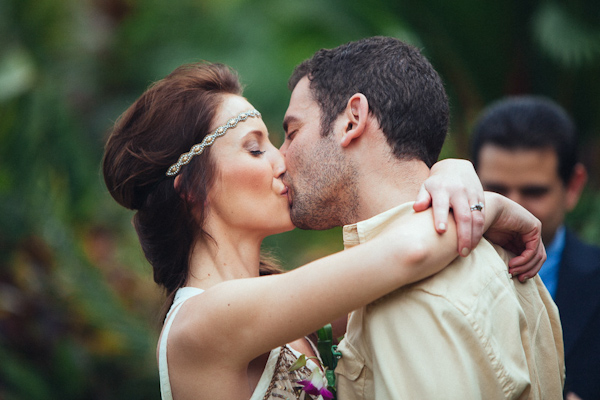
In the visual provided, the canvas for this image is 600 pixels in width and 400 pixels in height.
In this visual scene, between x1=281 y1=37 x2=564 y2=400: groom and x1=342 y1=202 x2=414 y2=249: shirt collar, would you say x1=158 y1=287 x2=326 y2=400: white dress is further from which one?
x1=342 y1=202 x2=414 y2=249: shirt collar

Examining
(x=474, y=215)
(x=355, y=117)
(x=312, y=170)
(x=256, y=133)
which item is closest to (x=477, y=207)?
(x=474, y=215)

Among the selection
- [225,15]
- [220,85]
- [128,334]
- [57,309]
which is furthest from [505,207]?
[225,15]

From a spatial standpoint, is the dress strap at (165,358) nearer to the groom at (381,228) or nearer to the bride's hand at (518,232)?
the groom at (381,228)

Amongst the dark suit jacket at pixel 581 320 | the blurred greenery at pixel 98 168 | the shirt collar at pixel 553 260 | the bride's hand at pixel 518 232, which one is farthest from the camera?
the blurred greenery at pixel 98 168

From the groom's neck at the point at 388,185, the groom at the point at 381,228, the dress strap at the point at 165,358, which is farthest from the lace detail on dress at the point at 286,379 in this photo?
the groom's neck at the point at 388,185

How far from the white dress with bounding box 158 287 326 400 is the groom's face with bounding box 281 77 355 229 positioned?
2.05ft

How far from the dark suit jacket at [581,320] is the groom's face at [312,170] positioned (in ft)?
6.06

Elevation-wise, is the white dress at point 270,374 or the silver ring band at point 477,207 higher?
the silver ring band at point 477,207

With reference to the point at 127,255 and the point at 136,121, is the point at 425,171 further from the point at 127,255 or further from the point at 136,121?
the point at 127,255

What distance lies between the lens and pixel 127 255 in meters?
7.41

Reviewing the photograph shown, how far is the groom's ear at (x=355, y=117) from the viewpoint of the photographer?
260 centimetres

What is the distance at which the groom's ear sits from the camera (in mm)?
2598

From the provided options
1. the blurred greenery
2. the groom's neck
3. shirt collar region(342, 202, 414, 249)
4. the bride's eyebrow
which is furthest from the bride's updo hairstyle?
the blurred greenery

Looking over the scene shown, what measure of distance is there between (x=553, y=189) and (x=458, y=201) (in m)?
2.42
